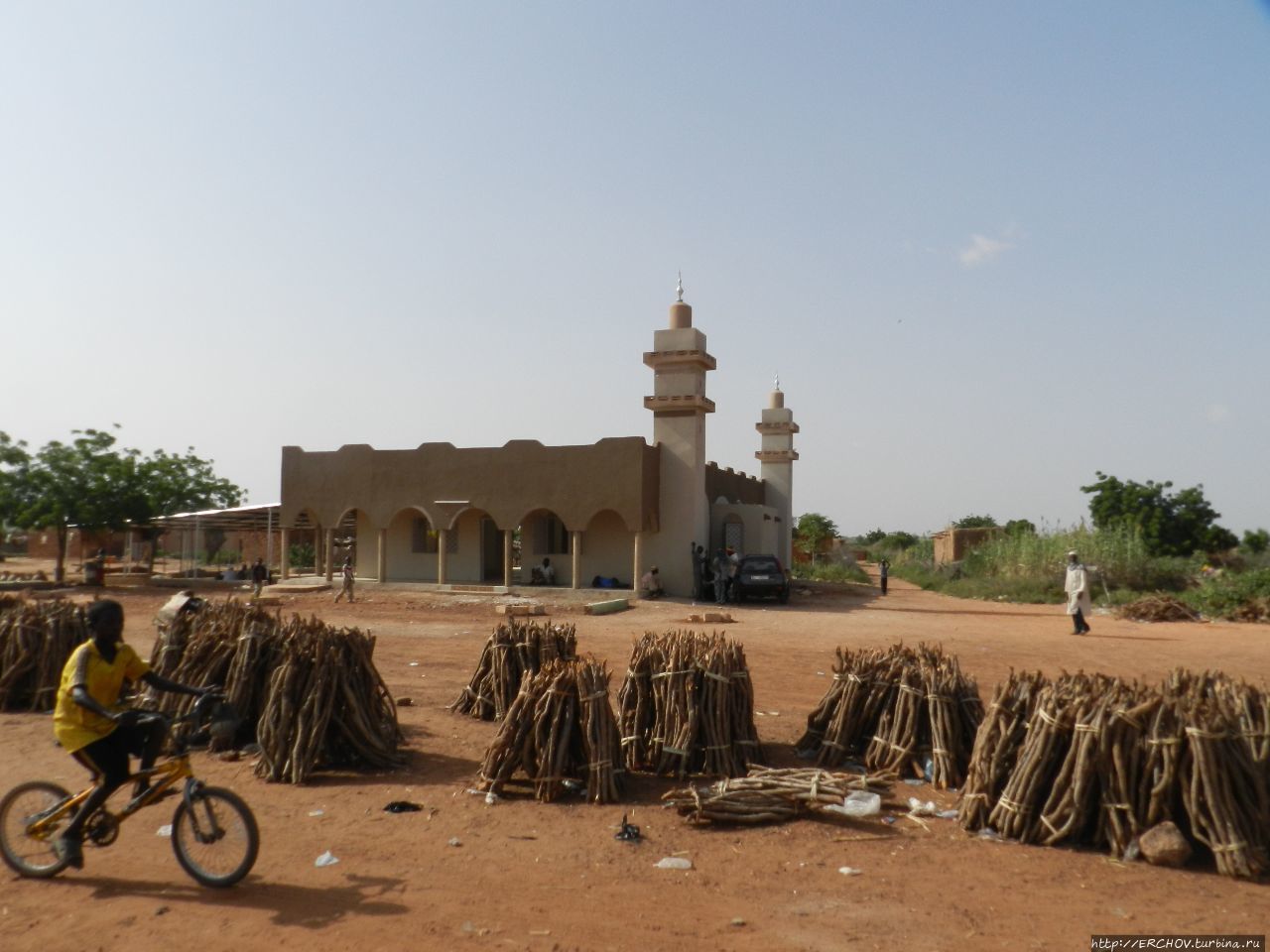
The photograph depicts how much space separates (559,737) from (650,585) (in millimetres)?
17939

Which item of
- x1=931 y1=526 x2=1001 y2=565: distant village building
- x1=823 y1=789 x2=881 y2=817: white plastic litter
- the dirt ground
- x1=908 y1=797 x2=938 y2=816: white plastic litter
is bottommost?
the dirt ground

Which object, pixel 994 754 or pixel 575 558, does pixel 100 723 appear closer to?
pixel 994 754

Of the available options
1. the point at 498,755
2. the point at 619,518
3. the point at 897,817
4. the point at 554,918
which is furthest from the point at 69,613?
the point at 619,518

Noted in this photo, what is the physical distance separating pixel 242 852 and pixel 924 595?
27771 millimetres

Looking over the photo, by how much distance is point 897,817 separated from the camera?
6.38 m

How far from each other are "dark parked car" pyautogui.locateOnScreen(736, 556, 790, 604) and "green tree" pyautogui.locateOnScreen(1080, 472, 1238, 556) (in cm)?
2407

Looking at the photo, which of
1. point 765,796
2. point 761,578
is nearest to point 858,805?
point 765,796

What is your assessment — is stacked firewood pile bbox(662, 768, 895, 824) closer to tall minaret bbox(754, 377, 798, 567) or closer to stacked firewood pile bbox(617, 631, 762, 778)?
stacked firewood pile bbox(617, 631, 762, 778)

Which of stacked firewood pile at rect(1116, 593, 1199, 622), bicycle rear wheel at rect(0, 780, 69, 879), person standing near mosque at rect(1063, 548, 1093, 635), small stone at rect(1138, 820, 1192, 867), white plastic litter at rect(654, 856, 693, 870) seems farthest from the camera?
stacked firewood pile at rect(1116, 593, 1199, 622)

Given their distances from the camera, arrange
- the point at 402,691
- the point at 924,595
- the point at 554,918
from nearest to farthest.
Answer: the point at 554,918
the point at 402,691
the point at 924,595

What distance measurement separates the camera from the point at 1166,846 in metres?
5.32

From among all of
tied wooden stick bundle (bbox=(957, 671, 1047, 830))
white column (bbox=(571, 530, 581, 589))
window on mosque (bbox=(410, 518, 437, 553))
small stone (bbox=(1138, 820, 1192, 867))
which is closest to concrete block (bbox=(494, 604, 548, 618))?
white column (bbox=(571, 530, 581, 589))

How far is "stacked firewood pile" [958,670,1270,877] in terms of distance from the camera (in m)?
5.35

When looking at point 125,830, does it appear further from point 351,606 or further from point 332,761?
point 351,606
